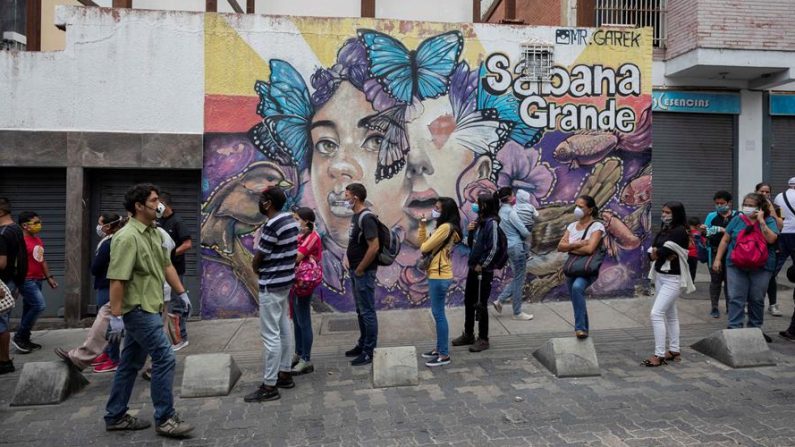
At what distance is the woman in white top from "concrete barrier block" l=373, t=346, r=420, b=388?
5.75ft

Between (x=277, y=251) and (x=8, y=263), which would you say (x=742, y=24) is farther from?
(x=8, y=263)

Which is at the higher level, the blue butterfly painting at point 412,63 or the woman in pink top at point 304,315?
the blue butterfly painting at point 412,63

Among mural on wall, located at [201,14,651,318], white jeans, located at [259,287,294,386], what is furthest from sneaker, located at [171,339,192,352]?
white jeans, located at [259,287,294,386]

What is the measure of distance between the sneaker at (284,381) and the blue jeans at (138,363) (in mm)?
1128

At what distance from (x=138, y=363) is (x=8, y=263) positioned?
278 cm

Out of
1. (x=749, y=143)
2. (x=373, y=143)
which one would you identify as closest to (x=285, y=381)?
(x=373, y=143)

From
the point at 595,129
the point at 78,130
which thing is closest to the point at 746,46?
the point at 595,129

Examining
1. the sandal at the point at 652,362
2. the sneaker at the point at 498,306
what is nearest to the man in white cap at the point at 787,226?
the sandal at the point at 652,362

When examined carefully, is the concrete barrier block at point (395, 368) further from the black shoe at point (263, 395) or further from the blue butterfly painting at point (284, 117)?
the blue butterfly painting at point (284, 117)

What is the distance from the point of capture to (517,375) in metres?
5.43

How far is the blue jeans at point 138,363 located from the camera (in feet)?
13.7

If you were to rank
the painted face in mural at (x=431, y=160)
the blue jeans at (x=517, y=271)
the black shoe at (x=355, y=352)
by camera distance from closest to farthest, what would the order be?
the black shoe at (x=355, y=352) → the blue jeans at (x=517, y=271) → the painted face in mural at (x=431, y=160)

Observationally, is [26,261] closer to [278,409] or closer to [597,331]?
[278,409]

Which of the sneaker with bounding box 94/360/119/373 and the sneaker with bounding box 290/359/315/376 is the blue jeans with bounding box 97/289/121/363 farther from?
the sneaker with bounding box 290/359/315/376
